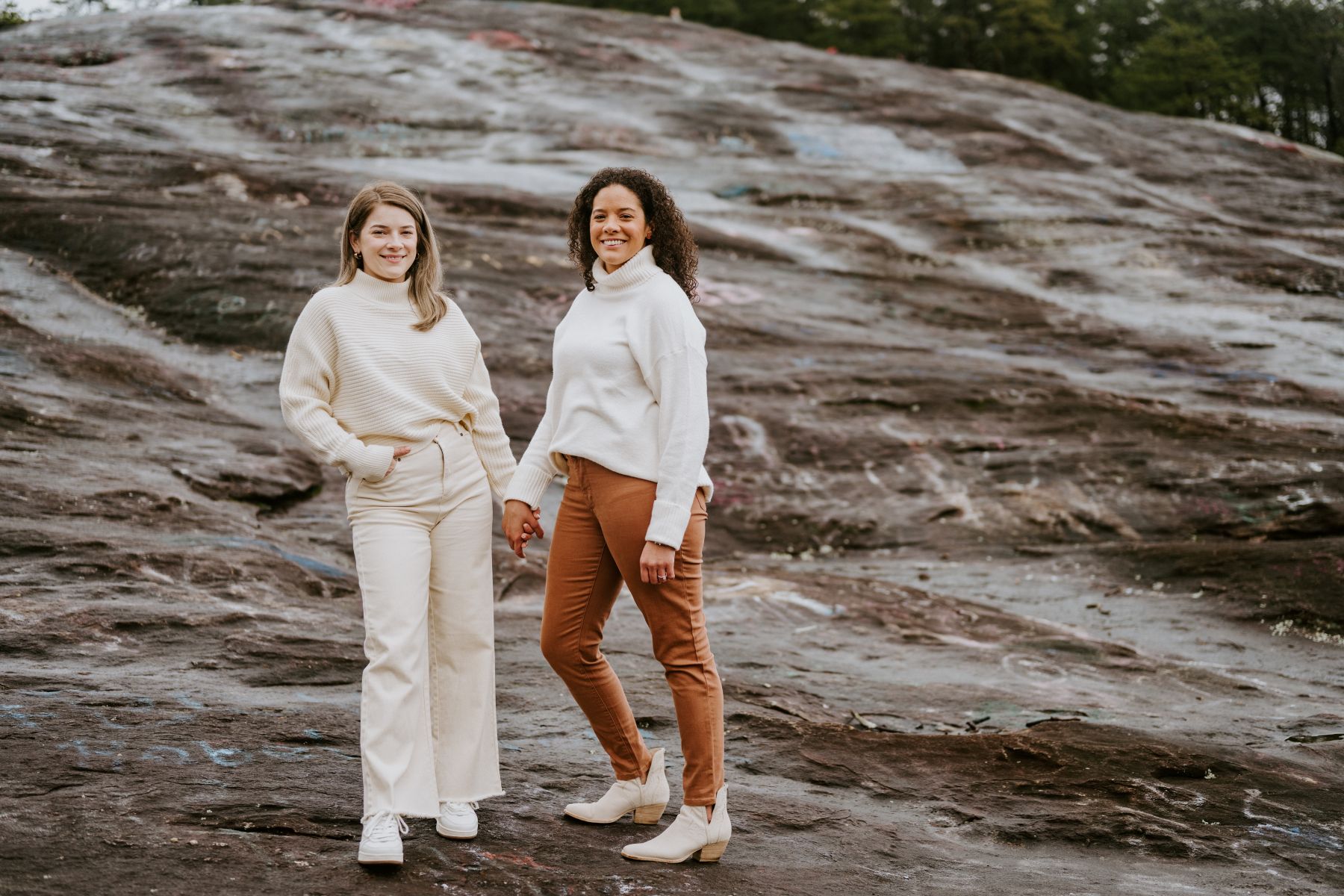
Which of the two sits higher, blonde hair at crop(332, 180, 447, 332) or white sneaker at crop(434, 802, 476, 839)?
blonde hair at crop(332, 180, 447, 332)

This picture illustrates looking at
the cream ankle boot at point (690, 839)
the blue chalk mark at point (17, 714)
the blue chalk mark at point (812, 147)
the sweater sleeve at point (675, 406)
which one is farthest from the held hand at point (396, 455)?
the blue chalk mark at point (812, 147)

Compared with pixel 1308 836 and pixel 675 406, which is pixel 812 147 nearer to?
pixel 1308 836

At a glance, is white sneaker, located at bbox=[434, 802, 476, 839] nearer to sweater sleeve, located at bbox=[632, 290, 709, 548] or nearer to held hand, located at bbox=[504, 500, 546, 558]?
held hand, located at bbox=[504, 500, 546, 558]

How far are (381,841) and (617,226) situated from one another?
1985mm

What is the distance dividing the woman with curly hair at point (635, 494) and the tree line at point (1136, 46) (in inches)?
1216

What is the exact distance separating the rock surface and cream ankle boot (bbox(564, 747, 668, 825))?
8 centimetres

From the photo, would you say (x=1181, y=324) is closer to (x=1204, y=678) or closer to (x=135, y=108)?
(x=1204, y=678)

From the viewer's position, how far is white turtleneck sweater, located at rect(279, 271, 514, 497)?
386 cm

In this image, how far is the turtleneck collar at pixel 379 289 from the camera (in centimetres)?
403

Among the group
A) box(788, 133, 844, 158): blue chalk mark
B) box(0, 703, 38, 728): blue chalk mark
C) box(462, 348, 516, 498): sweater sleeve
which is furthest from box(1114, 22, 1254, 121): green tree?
box(0, 703, 38, 728): blue chalk mark

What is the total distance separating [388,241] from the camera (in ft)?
13.1

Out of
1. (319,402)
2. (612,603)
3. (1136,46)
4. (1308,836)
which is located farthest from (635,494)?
(1136,46)

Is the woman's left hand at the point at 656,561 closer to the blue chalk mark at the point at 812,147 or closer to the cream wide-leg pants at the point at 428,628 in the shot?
the cream wide-leg pants at the point at 428,628

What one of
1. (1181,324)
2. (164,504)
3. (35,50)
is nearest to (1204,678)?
(164,504)
